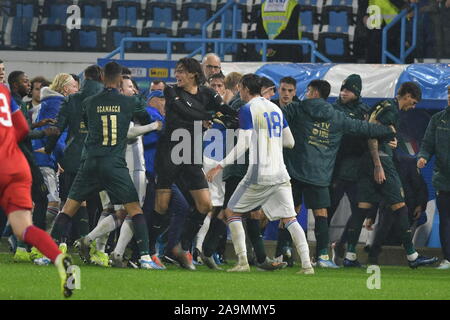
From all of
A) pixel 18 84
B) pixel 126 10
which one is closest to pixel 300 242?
pixel 18 84

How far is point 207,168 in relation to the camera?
508 inches

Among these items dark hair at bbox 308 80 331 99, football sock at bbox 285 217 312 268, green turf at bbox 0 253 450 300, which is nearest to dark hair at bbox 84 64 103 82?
green turf at bbox 0 253 450 300

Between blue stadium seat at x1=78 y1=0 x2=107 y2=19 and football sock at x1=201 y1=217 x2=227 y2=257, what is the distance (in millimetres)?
11651

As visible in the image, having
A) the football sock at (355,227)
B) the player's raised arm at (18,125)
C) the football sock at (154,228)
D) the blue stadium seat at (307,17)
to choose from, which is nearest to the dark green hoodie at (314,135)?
the football sock at (355,227)

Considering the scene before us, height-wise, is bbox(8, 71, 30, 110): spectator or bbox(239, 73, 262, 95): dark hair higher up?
bbox(239, 73, 262, 95): dark hair

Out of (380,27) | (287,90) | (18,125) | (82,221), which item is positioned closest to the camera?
(18,125)

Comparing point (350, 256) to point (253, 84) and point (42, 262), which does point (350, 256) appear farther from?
point (42, 262)

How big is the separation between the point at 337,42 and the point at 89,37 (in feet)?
16.2

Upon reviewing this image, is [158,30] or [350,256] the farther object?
[158,30]

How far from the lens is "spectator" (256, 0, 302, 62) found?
1886 centimetres

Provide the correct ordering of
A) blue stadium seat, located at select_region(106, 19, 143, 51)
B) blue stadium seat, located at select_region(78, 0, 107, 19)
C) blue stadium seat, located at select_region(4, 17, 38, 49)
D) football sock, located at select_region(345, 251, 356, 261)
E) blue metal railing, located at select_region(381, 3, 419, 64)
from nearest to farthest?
football sock, located at select_region(345, 251, 356, 261) < blue metal railing, located at select_region(381, 3, 419, 64) < blue stadium seat, located at select_region(4, 17, 38, 49) < blue stadium seat, located at select_region(106, 19, 143, 51) < blue stadium seat, located at select_region(78, 0, 107, 19)

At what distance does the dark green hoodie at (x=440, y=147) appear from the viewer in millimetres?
12773

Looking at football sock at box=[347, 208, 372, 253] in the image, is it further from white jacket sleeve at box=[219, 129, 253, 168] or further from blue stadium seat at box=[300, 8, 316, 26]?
blue stadium seat at box=[300, 8, 316, 26]
